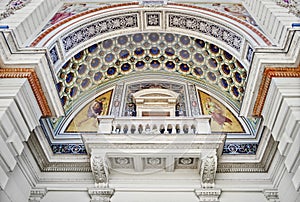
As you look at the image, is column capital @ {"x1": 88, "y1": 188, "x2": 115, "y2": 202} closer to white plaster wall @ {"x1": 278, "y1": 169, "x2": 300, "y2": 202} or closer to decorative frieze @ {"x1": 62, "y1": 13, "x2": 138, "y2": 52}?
white plaster wall @ {"x1": 278, "y1": 169, "x2": 300, "y2": 202}

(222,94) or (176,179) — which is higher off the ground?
(222,94)

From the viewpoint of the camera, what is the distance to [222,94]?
976 cm

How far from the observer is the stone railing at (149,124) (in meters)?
7.90

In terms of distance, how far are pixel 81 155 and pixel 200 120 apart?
2.54 m

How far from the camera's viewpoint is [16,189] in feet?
22.6

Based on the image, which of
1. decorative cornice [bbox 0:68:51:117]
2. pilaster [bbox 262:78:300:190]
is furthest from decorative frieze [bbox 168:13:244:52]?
decorative cornice [bbox 0:68:51:117]

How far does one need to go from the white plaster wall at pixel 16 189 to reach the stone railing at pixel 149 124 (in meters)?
1.77

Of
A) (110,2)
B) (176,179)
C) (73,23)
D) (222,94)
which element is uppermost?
(110,2)

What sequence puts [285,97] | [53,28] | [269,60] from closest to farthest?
[285,97] < [269,60] < [53,28]

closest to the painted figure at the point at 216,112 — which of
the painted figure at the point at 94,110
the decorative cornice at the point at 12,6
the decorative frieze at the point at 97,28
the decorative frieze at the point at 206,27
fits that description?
the decorative frieze at the point at 206,27

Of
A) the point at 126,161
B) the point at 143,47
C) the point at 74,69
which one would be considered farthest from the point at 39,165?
the point at 143,47

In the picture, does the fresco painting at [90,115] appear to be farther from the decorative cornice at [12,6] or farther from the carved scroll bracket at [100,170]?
the decorative cornice at [12,6]

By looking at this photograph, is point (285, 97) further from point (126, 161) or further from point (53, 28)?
point (53, 28)

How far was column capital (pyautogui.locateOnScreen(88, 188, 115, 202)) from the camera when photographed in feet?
23.8
